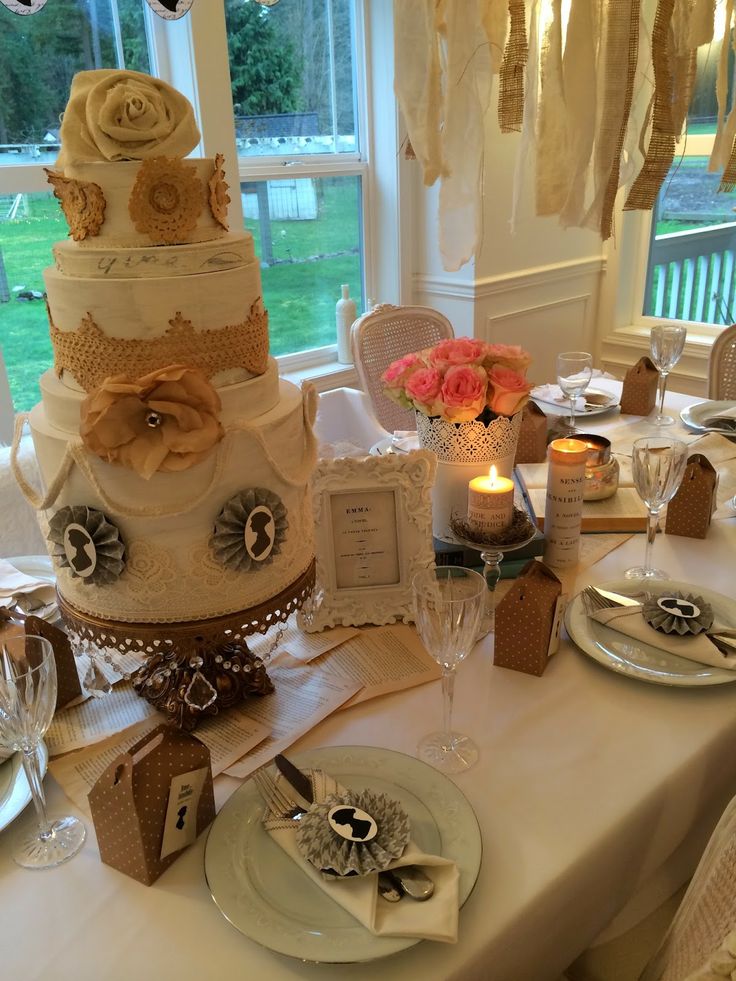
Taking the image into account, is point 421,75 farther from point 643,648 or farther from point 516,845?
point 516,845

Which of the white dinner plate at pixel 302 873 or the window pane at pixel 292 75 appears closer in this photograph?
the white dinner plate at pixel 302 873

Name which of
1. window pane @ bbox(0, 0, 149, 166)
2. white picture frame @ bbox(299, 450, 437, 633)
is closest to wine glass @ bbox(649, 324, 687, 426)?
white picture frame @ bbox(299, 450, 437, 633)

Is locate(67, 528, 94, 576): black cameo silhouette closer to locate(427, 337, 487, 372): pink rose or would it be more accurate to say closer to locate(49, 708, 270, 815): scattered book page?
locate(49, 708, 270, 815): scattered book page

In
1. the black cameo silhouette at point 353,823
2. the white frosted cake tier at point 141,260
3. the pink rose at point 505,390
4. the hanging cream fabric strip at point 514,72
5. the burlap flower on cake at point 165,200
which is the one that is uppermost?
the hanging cream fabric strip at point 514,72

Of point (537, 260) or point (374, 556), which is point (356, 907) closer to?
point (374, 556)

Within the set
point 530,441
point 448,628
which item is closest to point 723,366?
point 530,441

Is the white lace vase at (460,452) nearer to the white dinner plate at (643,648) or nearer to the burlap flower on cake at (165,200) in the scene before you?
the white dinner plate at (643,648)

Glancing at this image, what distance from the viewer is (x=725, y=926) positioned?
2.13 ft

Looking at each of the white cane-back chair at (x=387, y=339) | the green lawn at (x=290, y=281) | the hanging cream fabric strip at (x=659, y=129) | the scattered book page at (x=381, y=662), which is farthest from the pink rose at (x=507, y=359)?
the green lawn at (x=290, y=281)

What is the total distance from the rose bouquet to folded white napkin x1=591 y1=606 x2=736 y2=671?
367 millimetres

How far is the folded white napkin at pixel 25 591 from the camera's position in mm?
1195

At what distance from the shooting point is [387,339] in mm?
2355

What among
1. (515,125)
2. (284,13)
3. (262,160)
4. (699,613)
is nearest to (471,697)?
(699,613)

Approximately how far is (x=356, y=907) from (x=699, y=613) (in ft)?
2.08
